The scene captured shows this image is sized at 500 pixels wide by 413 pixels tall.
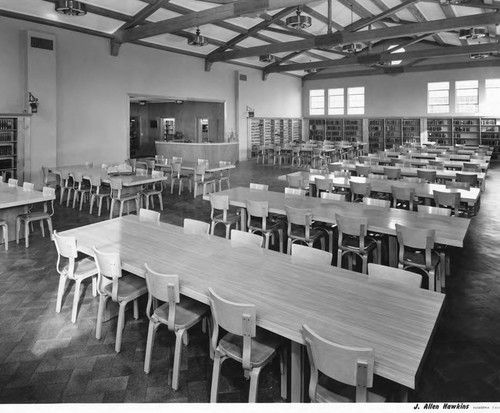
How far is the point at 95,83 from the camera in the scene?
34.9 ft

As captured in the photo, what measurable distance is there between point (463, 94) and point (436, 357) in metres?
16.4

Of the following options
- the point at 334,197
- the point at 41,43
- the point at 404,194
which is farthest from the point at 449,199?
the point at 41,43

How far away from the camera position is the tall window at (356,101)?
18469 mm

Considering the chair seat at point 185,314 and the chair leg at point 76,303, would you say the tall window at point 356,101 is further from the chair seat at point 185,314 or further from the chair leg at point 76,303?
the chair seat at point 185,314

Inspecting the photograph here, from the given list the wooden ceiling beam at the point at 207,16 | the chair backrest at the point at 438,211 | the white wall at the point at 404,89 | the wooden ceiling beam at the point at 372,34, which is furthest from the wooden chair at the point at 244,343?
the white wall at the point at 404,89

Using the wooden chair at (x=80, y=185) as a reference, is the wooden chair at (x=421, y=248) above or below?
below

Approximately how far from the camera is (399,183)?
6184 mm

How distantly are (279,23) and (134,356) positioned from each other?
1145 centimetres

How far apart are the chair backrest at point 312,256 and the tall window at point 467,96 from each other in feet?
53.6

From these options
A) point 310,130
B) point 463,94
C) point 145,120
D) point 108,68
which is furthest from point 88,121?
point 463,94

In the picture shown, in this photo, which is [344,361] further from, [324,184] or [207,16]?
[207,16]

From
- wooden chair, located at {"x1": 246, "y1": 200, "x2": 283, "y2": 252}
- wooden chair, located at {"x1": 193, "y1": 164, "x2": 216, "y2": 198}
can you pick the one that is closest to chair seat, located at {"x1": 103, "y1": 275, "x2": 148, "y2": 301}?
wooden chair, located at {"x1": 246, "y1": 200, "x2": 283, "y2": 252}

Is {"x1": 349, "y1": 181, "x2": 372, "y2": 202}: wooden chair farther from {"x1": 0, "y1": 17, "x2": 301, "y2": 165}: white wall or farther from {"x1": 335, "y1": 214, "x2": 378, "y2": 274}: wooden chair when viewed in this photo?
{"x1": 0, "y1": 17, "x2": 301, "y2": 165}: white wall

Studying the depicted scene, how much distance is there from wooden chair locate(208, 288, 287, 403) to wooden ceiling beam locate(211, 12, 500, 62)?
9.72 meters
